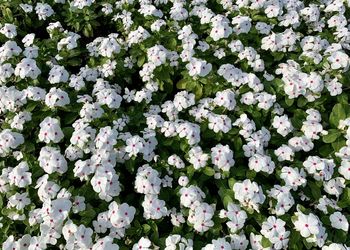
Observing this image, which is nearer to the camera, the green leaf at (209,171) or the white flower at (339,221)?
the white flower at (339,221)

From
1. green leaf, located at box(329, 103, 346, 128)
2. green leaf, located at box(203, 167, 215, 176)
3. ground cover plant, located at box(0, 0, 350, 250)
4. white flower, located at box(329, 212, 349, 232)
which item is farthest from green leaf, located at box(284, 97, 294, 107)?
white flower, located at box(329, 212, 349, 232)

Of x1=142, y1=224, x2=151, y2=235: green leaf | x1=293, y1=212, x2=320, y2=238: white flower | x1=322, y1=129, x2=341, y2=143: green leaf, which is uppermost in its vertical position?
x1=322, y1=129, x2=341, y2=143: green leaf

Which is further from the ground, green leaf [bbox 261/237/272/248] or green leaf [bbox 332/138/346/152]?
green leaf [bbox 332/138/346/152]

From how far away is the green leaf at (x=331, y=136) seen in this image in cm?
384

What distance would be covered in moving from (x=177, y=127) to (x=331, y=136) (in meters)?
1.23

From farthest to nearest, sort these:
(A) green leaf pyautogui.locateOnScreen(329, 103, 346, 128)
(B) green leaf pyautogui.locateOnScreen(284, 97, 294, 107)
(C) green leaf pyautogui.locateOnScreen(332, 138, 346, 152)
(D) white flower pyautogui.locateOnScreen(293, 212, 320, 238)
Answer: (B) green leaf pyautogui.locateOnScreen(284, 97, 294, 107) → (A) green leaf pyautogui.locateOnScreen(329, 103, 346, 128) → (C) green leaf pyautogui.locateOnScreen(332, 138, 346, 152) → (D) white flower pyautogui.locateOnScreen(293, 212, 320, 238)

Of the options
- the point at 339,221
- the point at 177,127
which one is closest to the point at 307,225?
the point at 339,221


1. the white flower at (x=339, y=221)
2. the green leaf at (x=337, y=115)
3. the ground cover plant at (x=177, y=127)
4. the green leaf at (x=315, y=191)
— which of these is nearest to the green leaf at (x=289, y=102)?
the ground cover plant at (x=177, y=127)

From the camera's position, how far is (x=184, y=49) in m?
4.49

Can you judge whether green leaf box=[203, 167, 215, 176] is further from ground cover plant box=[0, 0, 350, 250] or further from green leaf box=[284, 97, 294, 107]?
green leaf box=[284, 97, 294, 107]

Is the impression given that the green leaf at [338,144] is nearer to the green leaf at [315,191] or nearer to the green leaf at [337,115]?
the green leaf at [337,115]

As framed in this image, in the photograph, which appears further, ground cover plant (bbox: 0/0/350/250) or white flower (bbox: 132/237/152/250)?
ground cover plant (bbox: 0/0/350/250)

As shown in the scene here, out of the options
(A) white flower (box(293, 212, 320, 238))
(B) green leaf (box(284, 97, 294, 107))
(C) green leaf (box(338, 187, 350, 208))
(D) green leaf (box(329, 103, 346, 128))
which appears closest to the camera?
(A) white flower (box(293, 212, 320, 238))

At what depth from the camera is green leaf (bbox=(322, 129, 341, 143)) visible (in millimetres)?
3837
